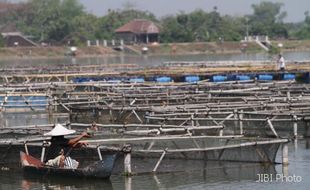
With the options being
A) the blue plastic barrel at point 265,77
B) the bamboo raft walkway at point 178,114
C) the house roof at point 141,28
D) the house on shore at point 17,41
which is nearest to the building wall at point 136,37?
the house roof at point 141,28

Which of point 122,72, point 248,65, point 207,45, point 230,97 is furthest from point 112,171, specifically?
point 207,45

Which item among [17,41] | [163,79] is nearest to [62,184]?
[163,79]

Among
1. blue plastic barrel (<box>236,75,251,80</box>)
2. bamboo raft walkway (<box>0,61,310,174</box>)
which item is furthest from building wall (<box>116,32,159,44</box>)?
blue plastic barrel (<box>236,75,251,80</box>)

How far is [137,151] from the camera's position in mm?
23531

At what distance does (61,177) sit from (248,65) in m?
35.2

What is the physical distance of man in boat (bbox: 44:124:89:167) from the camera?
74.8ft

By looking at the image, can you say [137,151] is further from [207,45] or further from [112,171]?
[207,45]

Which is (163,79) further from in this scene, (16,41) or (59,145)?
(16,41)

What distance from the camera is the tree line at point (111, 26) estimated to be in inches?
5271

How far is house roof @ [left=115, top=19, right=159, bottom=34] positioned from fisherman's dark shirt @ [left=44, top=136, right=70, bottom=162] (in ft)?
359

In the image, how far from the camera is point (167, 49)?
415 ft

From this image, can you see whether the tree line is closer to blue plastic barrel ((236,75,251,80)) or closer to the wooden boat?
blue plastic barrel ((236,75,251,80))

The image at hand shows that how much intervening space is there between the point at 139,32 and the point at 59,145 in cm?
11107

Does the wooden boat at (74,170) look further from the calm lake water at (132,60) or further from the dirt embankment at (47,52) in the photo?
the dirt embankment at (47,52)
